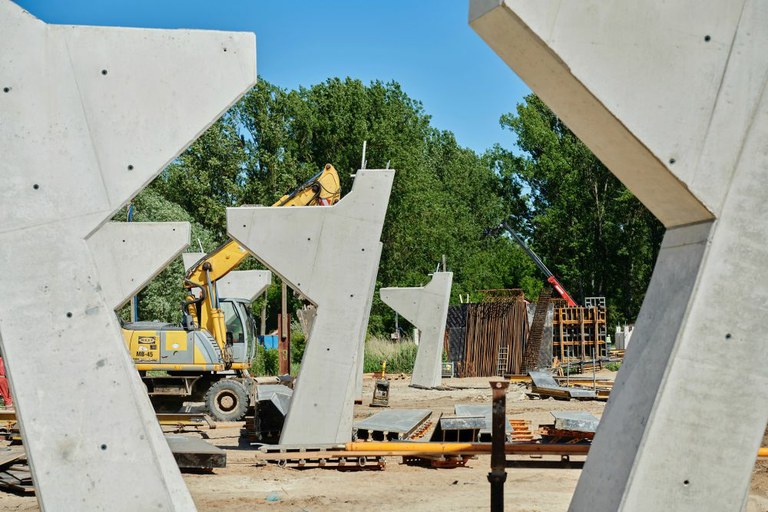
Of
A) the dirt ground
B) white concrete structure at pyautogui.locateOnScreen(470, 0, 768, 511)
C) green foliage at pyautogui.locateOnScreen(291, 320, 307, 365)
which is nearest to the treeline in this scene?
green foliage at pyautogui.locateOnScreen(291, 320, 307, 365)

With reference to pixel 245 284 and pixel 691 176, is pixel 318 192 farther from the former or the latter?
pixel 691 176

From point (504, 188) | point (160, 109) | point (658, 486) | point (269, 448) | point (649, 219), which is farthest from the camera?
point (504, 188)

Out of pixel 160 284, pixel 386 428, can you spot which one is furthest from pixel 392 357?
pixel 386 428

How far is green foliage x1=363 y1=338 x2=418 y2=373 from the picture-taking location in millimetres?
36438

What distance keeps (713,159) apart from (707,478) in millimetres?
1881

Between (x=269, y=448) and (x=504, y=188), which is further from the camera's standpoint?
(x=504, y=188)

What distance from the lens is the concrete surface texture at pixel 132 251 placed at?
16281 mm

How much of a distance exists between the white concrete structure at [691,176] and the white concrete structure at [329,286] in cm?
710

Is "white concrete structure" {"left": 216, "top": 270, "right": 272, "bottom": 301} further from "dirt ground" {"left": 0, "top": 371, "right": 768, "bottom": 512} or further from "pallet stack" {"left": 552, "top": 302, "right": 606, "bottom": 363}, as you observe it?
"dirt ground" {"left": 0, "top": 371, "right": 768, "bottom": 512}

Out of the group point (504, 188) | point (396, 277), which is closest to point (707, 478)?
point (396, 277)

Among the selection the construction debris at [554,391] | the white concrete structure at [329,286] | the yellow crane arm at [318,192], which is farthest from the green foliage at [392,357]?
the white concrete structure at [329,286]

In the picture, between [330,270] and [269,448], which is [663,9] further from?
[269,448]

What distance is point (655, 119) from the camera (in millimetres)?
5770

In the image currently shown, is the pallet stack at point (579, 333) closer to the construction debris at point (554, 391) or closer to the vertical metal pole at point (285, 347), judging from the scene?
the construction debris at point (554, 391)
